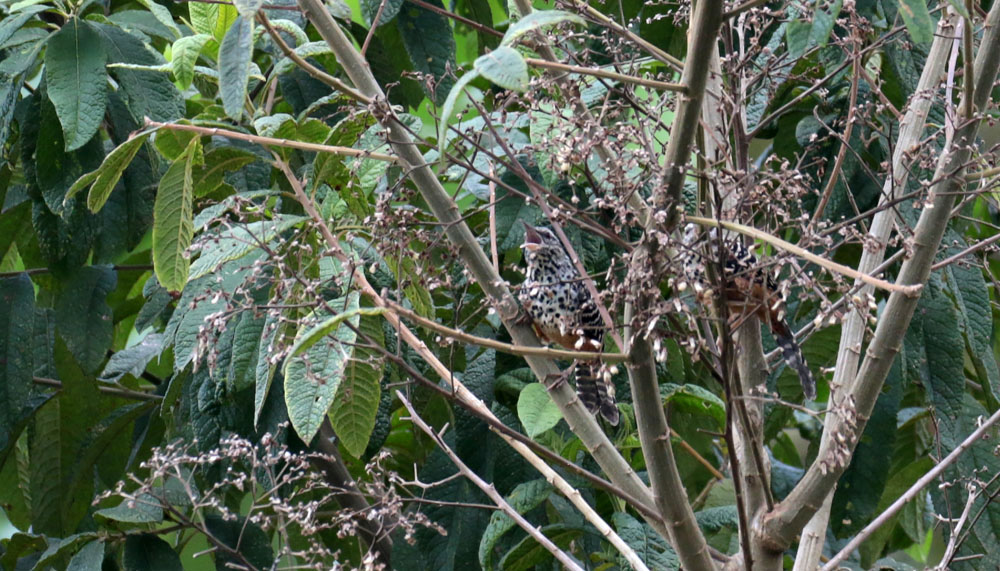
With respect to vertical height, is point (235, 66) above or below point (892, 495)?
above

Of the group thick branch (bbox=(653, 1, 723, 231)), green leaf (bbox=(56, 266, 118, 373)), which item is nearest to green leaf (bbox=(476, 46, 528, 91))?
thick branch (bbox=(653, 1, 723, 231))

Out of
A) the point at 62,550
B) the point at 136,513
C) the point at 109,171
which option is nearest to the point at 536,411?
the point at 109,171

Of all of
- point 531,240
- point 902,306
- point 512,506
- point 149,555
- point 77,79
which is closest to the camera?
point 902,306

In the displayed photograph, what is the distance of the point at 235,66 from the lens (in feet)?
4.10

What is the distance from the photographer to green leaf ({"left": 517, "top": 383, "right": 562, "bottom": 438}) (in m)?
1.94

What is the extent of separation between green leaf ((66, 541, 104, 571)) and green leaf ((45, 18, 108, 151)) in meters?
0.92

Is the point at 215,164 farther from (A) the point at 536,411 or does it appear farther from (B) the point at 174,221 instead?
(A) the point at 536,411

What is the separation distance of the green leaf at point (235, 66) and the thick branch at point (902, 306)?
0.95 metres

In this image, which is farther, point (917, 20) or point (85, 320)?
point (85, 320)

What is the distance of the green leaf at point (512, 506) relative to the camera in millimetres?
2168

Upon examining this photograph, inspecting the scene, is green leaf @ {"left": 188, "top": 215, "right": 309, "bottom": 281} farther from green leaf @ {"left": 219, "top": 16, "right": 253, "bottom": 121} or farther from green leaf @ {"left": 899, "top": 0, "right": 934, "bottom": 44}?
green leaf @ {"left": 899, "top": 0, "right": 934, "bottom": 44}

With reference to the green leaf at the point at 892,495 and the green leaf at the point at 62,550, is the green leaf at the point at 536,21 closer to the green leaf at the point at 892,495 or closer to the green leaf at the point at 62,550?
the green leaf at the point at 62,550

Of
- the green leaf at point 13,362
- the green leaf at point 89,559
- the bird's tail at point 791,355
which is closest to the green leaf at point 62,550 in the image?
the green leaf at point 89,559

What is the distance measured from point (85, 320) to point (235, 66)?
1797 mm
